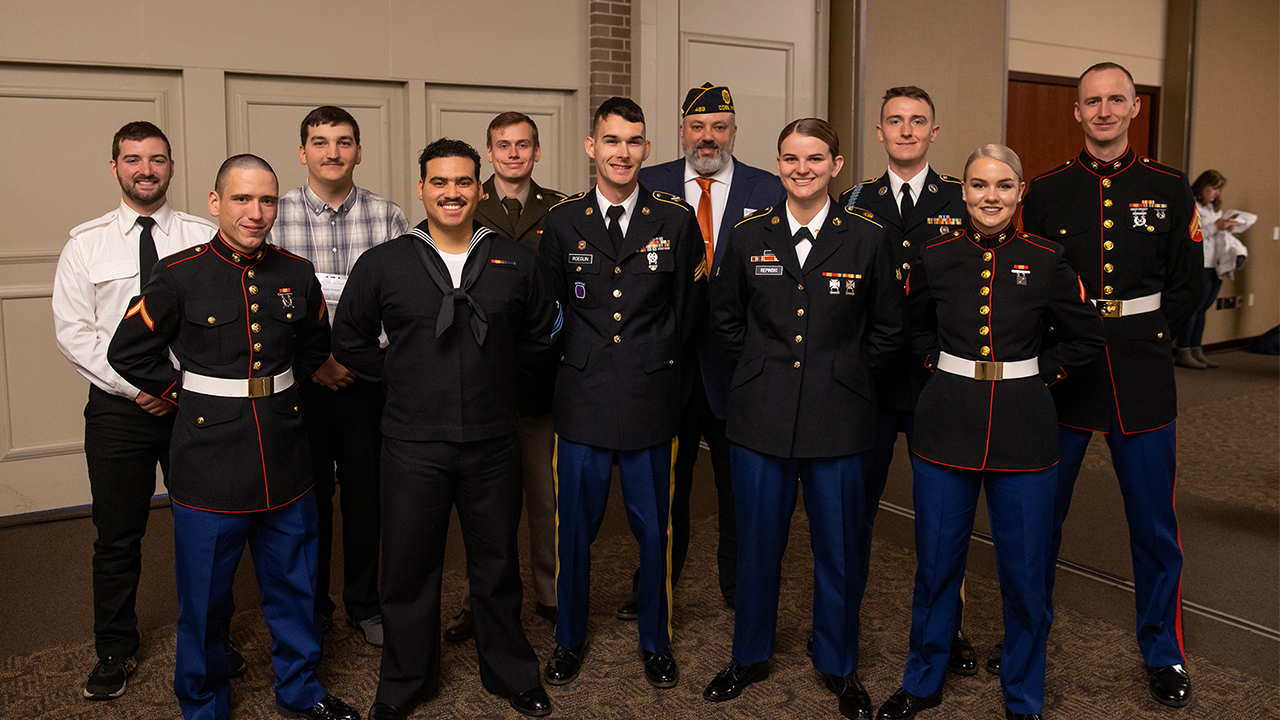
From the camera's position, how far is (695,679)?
3.12m

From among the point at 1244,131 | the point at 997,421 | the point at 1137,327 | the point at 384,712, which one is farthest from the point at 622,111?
the point at 1244,131

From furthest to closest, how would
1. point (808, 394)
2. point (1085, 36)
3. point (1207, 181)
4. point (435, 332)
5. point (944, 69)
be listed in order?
point (1207, 181) → point (1085, 36) → point (944, 69) → point (808, 394) → point (435, 332)

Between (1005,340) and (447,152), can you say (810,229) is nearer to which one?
(1005,340)

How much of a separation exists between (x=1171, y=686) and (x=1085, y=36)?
286 inches

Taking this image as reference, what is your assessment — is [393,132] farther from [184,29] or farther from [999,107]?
[999,107]

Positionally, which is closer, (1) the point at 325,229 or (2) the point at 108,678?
(2) the point at 108,678

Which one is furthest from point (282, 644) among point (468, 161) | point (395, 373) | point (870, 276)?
point (870, 276)

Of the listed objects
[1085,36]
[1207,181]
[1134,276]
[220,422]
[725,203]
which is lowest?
[220,422]

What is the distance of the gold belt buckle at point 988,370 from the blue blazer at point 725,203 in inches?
35.6

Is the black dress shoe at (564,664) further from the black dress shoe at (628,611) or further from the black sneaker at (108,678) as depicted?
the black sneaker at (108,678)

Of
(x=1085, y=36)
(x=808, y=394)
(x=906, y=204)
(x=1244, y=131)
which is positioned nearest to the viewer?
(x=808, y=394)

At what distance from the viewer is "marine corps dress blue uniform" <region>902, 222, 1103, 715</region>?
2.65 metres

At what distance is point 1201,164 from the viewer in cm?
940

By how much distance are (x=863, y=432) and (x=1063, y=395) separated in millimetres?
635
